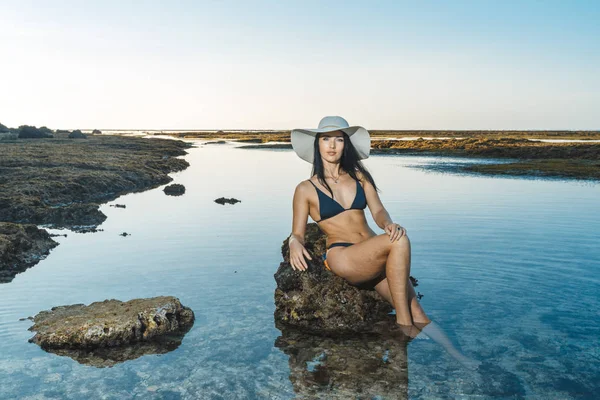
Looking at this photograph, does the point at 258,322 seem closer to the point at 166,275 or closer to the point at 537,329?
the point at 166,275

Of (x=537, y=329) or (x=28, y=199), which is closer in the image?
(x=537, y=329)

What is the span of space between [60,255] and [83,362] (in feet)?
22.8

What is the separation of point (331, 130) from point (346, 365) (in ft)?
10.6

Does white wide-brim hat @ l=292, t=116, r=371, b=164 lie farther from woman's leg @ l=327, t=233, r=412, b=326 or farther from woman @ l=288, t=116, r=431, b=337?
woman's leg @ l=327, t=233, r=412, b=326

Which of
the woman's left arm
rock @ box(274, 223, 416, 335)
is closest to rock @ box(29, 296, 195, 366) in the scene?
rock @ box(274, 223, 416, 335)

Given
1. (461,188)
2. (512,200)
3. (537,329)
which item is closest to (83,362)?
(537,329)

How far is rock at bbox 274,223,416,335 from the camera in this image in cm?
777

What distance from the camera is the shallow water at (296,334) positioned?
19.5 feet

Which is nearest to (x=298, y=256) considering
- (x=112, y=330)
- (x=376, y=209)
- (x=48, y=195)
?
(x=376, y=209)

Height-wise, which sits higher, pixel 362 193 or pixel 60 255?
pixel 362 193

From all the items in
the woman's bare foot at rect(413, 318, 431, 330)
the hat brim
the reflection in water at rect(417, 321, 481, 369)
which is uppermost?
the hat brim

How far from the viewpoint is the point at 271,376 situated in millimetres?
6211

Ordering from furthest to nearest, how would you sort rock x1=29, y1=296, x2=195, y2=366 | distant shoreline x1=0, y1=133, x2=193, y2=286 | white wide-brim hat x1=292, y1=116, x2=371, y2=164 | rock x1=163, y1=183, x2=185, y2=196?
rock x1=163, y1=183, x2=185, y2=196, distant shoreline x1=0, y1=133, x2=193, y2=286, white wide-brim hat x1=292, y1=116, x2=371, y2=164, rock x1=29, y1=296, x2=195, y2=366

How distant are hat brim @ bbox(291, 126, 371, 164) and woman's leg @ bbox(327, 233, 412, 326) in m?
1.53
